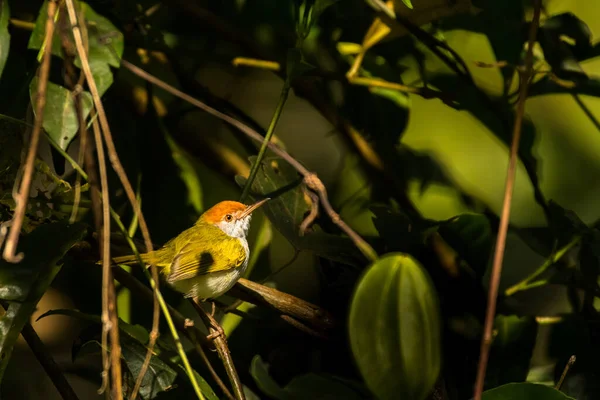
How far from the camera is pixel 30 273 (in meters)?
1.07

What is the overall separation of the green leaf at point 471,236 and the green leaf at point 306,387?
0.39m

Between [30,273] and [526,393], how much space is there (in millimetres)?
625

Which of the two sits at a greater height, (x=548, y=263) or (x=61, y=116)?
(x=61, y=116)

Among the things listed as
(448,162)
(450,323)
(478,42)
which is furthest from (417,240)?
(478,42)

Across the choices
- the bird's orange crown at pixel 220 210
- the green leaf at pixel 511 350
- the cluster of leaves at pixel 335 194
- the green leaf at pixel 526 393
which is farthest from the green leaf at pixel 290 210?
the green leaf at pixel 526 393

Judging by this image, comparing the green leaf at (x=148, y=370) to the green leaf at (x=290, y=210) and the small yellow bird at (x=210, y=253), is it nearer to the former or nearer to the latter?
the small yellow bird at (x=210, y=253)

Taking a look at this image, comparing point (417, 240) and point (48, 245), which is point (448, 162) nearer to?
point (417, 240)

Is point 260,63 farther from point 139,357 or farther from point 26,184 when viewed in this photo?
point 26,184

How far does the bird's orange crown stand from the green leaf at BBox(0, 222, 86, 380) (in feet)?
1.71

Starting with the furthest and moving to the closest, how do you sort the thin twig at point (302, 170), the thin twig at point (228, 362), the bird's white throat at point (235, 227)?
1. the bird's white throat at point (235, 227)
2. the thin twig at point (302, 170)
3. the thin twig at point (228, 362)

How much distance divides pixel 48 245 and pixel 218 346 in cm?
29

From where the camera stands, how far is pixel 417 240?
4.42ft

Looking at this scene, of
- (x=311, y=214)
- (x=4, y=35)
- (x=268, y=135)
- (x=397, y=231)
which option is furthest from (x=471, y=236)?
(x=4, y=35)

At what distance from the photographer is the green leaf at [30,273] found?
1028 millimetres
